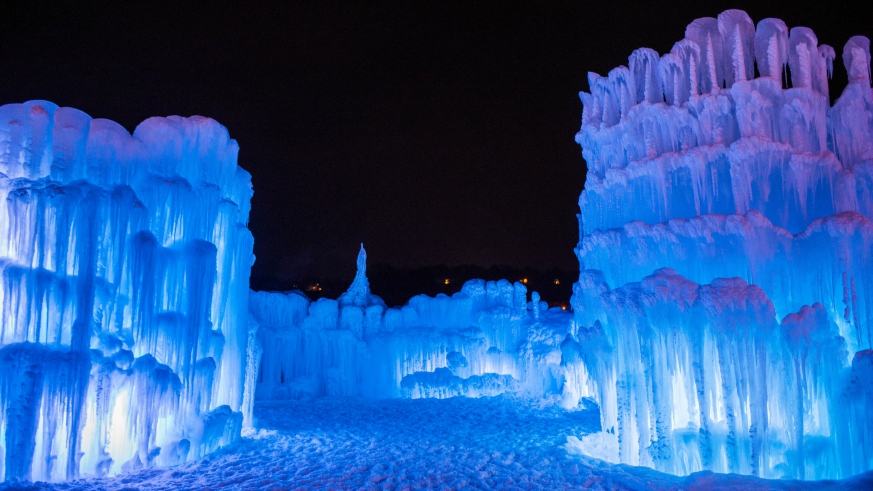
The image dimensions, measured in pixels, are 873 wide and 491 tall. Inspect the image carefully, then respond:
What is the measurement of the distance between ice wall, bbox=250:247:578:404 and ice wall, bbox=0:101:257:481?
8961 mm

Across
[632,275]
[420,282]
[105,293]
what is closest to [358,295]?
[105,293]

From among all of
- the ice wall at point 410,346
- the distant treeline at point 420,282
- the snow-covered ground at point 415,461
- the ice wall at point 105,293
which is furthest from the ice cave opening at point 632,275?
Result: the distant treeline at point 420,282

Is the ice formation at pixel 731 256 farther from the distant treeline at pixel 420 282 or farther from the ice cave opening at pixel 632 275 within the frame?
the distant treeline at pixel 420 282

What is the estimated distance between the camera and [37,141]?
949 centimetres

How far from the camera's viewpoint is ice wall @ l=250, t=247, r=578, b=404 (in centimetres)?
2080

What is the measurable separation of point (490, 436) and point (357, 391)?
9.08m

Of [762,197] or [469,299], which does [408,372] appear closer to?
[469,299]

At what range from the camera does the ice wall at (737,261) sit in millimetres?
8812

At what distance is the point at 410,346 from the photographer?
69.9 ft

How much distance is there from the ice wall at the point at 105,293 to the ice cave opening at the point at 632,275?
0.03 meters

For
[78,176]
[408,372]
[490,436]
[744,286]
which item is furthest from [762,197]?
[408,372]

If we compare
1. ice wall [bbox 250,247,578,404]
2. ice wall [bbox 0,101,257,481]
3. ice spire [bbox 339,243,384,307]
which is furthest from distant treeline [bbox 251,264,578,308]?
ice wall [bbox 0,101,257,481]

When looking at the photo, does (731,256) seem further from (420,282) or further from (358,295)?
(420,282)

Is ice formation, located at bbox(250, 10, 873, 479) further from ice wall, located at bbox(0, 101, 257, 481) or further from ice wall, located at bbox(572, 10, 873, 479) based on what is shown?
ice wall, located at bbox(0, 101, 257, 481)
